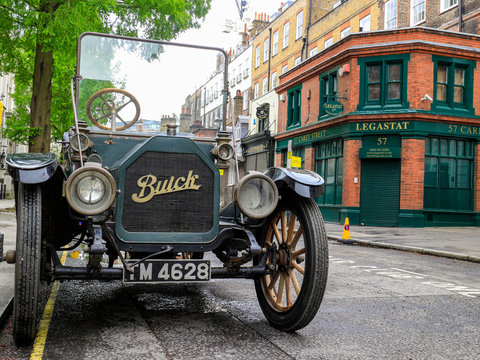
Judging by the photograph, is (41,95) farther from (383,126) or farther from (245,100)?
(245,100)

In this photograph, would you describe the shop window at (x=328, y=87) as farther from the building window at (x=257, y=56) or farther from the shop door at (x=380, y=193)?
the building window at (x=257, y=56)

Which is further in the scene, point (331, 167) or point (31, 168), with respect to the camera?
point (331, 167)

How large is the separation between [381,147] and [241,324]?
1662 cm

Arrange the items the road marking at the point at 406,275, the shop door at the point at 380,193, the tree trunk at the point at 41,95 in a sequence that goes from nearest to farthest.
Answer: the road marking at the point at 406,275 → the tree trunk at the point at 41,95 → the shop door at the point at 380,193

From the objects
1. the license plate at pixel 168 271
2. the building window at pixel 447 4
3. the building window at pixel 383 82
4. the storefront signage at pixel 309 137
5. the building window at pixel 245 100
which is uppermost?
the building window at pixel 447 4

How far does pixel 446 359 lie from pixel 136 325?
7.50 ft

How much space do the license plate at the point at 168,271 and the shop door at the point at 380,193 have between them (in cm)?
1672

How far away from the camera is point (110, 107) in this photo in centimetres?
479

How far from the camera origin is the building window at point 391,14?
955 inches

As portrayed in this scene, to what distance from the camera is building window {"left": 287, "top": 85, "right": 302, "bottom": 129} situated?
25.8m

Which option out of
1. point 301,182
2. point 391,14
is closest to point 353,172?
point 391,14

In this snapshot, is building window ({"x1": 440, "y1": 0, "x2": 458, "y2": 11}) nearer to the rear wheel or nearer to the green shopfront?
the green shopfront

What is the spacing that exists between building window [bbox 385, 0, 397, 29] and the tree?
12346mm

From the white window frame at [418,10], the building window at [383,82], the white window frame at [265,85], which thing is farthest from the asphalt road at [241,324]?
the white window frame at [265,85]
